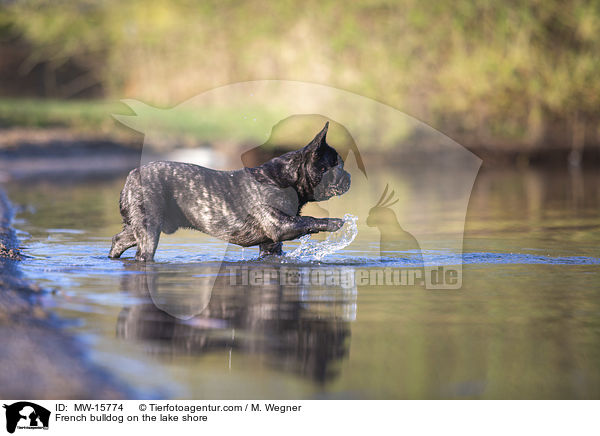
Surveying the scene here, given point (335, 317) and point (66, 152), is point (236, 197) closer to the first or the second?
point (335, 317)

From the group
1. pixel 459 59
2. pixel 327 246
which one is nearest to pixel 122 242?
pixel 327 246

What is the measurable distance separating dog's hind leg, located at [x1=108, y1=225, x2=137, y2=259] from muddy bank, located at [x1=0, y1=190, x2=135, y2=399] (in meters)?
1.88

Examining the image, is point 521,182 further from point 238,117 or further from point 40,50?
point 40,50

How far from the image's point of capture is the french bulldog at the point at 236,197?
823cm

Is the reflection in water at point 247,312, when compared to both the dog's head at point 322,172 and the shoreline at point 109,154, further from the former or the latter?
the shoreline at point 109,154

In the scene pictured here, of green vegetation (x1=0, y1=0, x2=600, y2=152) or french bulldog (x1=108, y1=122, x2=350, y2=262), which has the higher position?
green vegetation (x1=0, y1=0, x2=600, y2=152)

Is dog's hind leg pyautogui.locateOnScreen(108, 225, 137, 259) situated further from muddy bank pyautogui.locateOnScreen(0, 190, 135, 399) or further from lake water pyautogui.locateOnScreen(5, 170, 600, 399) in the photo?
muddy bank pyautogui.locateOnScreen(0, 190, 135, 399)

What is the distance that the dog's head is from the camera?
27.0ft

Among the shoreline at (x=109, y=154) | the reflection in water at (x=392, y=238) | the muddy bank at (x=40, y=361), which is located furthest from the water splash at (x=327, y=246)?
the shoreline at (x=109, y=154)

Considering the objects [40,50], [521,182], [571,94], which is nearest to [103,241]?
[521,182]

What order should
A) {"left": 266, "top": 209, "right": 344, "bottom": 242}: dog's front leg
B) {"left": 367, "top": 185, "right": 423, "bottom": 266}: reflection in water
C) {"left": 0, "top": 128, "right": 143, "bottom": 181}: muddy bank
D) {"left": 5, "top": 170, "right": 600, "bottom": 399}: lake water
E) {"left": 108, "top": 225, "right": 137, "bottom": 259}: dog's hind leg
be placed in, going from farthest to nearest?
1. {"left": 0, "top": 128, "right": 143, "bottom": 181}: muddy bank
2. {"left": 367, "top": 185, "right": 423, "bottom": 266}: reflection in water
3. {"left": 108, "top": 225, "right": 137, "bottom": 259}: dog's hind leg
4. {"left": 266, "top": 209, "right": 344, "bottom": 242}: dog's front leg
5. {"left": 5, "top": 170, "right": 600, "bottom": 399}: lake water
